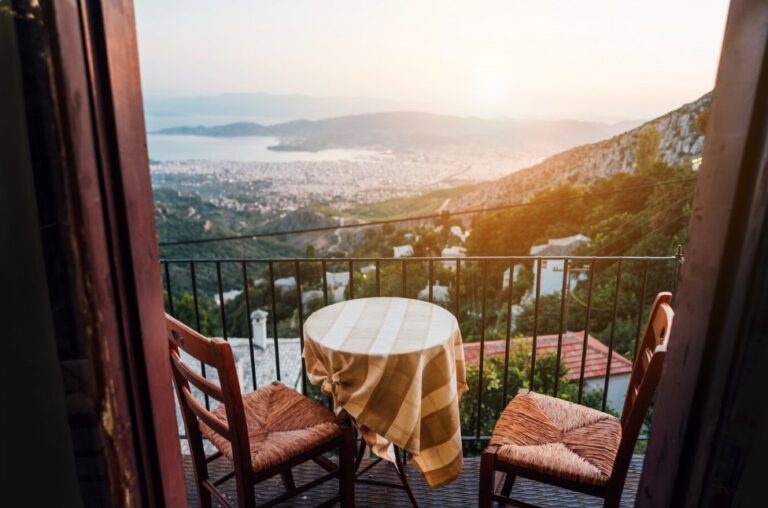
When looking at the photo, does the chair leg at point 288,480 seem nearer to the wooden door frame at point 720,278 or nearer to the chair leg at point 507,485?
the chair leg at point 507,485

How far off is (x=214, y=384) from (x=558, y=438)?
4.17 feet

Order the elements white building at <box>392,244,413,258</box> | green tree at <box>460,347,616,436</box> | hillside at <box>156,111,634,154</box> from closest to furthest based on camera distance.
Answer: green tree at <box>460,347,616,436</box> → white building at <box>392,244,413,258</box> → hillside at <box>156,111,634,154</box>

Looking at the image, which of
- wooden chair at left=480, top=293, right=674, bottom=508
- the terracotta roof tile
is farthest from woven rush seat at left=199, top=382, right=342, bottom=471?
the terracotta roof tile

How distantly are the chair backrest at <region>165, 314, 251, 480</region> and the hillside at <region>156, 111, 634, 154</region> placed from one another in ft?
39.5

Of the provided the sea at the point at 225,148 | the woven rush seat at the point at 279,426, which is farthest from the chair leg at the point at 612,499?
the sea at the point at 225,148

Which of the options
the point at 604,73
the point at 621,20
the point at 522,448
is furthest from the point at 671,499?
the point at 604,73

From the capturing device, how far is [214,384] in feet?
5.28

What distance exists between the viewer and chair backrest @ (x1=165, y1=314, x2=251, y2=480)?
147cm

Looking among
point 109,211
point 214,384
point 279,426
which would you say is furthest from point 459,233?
point 109,211

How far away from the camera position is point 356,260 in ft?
8.12

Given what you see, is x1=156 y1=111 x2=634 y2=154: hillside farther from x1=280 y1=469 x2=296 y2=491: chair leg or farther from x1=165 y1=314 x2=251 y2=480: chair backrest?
x1=165 y1=314 x2=251 y2=480: chair backrest

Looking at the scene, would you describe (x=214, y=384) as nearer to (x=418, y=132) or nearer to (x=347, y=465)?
(x=347, y=465)

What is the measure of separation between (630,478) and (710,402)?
186 centimetres

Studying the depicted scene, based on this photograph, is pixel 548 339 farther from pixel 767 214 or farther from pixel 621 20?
pixel 767 214
